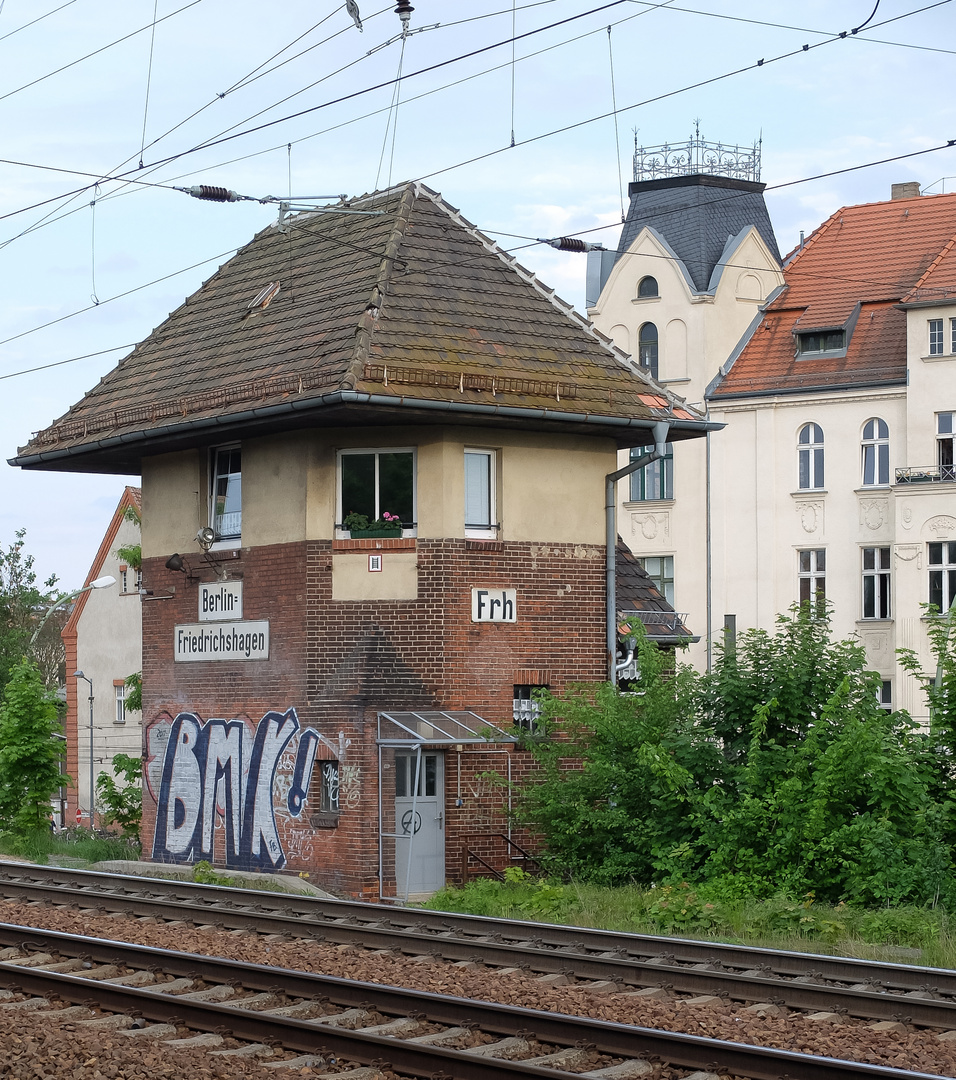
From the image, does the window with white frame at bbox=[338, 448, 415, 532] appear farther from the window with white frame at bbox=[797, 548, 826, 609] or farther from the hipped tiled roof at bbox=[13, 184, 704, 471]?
the window with white frame at bbox=[797, 548, 826, 609]

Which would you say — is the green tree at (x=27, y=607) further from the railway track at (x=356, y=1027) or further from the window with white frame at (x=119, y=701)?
the railway track at (x=356, y=1027)

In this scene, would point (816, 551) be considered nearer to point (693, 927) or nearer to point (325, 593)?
point (325, 593)

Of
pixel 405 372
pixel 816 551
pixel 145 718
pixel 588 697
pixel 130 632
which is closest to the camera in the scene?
pixel 405 372

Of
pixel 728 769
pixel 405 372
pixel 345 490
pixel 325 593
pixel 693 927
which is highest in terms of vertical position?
pixel 405 372

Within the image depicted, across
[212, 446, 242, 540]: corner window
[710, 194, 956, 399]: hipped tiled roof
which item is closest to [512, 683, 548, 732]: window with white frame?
[212, 446, 242, 540]: corner window

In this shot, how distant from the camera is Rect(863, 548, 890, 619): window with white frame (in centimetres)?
4378

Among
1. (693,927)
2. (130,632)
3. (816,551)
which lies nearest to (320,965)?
(693,927)

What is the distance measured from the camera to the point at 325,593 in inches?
794

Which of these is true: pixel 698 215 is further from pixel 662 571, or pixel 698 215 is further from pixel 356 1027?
pixel 356 1027

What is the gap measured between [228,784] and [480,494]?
5.25m

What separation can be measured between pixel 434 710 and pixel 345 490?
3068mm

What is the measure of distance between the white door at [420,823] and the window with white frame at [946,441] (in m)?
25.8

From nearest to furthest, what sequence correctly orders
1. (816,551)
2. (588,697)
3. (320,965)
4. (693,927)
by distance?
(320,965), (693,927), (588,697), (816,551)

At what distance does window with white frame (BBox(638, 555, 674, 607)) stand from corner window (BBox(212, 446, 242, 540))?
2592cm
